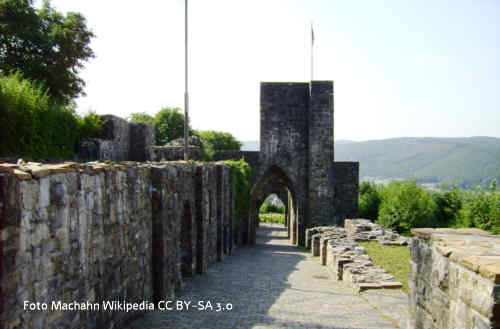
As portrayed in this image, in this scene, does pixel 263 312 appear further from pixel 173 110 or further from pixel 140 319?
pixel 173 110

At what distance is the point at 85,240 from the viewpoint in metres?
5.28

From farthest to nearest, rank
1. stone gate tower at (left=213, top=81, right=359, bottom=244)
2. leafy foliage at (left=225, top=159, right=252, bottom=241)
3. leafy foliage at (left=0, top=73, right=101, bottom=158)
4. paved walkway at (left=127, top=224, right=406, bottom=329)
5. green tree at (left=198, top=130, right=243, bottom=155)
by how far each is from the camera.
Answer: green tree at (left=198, top=130, right=243, bottom=155)
stone gate tower at (left=213, top=81, right=359, bottom=244)
leafy foliage at (left=225, top=159, right=252, bottom=241)
leafy foliage at (left=0, top=73, right=101, bottom=158)
paved walkway at (left=127, top=224, right=406, bottom=329)

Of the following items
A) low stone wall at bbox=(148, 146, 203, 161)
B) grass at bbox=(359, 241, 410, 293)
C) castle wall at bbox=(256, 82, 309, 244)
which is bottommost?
grass at bbox=(359, 241, 410, 293)

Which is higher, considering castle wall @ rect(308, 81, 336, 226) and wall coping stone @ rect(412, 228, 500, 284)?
castle wall @ rect(308, 81, 336, 226)

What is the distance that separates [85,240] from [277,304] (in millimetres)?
4481

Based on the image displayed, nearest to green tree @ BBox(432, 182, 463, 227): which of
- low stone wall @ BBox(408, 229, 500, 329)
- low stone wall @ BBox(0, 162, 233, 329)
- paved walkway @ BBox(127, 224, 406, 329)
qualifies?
paved walkway @ BBox(127, 224, 406, 329)

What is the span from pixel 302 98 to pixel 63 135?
50.9ft

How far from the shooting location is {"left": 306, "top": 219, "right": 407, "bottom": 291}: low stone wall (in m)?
9.41

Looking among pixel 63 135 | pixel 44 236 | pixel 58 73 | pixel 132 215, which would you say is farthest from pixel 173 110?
pixel 44 236

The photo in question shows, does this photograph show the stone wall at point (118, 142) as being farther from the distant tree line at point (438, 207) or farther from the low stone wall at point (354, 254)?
the distant tree line at point (438, 207)

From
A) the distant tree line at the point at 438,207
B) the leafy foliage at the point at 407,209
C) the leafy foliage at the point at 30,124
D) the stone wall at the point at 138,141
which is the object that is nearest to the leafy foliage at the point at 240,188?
the stone wall at the point at 138,141

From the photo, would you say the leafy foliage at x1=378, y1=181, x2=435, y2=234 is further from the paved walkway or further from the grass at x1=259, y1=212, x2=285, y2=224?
the paved walkway

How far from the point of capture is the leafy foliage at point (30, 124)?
31.7ft

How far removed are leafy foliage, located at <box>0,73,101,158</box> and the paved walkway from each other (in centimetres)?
515
